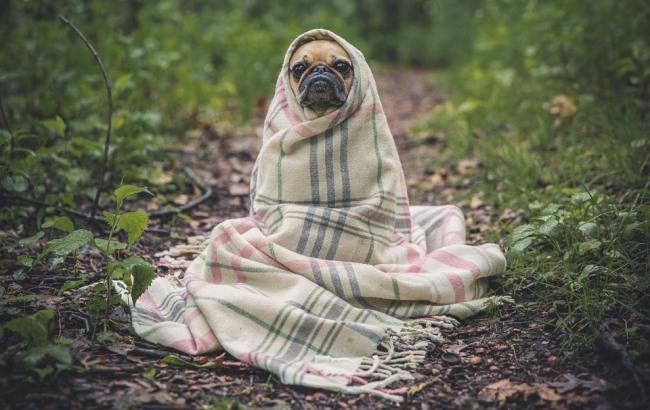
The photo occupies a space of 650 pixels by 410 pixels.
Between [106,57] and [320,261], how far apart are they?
372 centimetres

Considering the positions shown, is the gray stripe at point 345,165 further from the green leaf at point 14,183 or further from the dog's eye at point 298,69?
the green leaf at point 14,183

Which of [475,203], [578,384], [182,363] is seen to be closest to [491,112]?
[475,203]

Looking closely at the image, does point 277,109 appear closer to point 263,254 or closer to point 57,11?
point 263,254

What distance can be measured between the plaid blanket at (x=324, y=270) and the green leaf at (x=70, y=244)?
0.39 metres

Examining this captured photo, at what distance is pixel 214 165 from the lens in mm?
5145

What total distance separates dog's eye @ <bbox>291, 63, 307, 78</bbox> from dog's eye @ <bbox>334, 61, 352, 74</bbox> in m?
0.15

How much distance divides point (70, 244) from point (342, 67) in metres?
1.42

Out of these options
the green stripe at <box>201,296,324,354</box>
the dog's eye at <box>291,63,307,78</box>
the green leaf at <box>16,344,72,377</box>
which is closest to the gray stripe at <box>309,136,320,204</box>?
the dog's eye at <box>291,63,307,78</box>

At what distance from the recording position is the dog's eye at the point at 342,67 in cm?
278

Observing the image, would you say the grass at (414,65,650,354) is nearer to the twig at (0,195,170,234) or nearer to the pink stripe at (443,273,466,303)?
the pink stripe at (443,273,466,303)

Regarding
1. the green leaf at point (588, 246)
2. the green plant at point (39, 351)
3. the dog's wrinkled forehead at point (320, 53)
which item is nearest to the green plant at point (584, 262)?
the green leaf at point (588, 246)

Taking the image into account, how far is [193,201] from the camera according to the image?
4.19 metres

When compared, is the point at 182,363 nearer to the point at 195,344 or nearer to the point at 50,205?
the point at 195,344

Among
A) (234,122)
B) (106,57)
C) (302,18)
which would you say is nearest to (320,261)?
(106,57)
